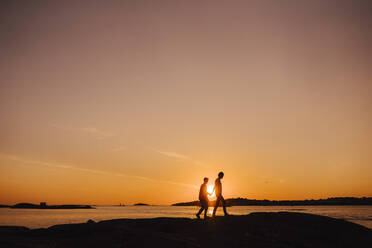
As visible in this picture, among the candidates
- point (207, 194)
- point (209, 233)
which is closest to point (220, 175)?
point (207, 194)

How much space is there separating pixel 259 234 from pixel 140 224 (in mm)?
5302

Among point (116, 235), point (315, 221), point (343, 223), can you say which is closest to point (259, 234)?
point (315, 221)

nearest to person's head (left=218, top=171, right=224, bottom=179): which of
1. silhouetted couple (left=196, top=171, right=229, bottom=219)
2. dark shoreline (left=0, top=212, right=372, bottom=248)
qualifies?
silhouetted couple (left=196, top=171, right=229, bottom=219)

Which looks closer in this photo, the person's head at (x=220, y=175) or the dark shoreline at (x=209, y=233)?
the dark shoreline at (x=209, y=233)

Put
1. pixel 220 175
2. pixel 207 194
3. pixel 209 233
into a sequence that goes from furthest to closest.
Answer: pixel 207 194
pixel 220 175
pixel 209 233

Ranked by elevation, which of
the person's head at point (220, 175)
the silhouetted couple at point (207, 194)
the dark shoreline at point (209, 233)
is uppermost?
the person's head at point (220, 175)

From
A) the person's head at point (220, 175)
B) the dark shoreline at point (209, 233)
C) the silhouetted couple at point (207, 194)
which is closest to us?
the dark shoreline at point (209, 233)

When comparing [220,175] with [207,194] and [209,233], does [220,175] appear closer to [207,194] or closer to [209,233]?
[207,194]

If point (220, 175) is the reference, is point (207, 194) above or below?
below

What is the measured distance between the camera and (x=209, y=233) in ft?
36.7

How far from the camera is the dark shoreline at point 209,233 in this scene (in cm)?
971

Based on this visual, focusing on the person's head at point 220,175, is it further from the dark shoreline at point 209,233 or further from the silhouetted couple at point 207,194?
the dark shoreline at point 209,233

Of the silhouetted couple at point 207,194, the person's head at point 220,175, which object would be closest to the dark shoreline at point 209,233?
the silhouetted couple at point 207,194

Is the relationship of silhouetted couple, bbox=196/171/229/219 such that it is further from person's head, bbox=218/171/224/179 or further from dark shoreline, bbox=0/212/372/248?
dark shoreline, bbox=0/212/372/248
